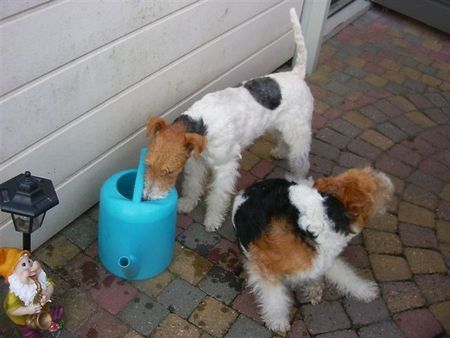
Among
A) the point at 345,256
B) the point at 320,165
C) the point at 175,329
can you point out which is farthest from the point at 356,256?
the point at 175,329

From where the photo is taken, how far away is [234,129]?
3559 mm

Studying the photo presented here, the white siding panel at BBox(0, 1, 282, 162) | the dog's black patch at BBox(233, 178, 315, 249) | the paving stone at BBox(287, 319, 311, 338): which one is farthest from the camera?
the paving stone at BBox(287, 319, 311, 338)

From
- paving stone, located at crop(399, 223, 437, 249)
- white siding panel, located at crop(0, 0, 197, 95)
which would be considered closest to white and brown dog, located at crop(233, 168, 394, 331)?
paving stone, located at crop(399, 223, 437, 249)

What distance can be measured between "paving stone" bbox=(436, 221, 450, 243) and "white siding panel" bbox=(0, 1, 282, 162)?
2517 millimetres

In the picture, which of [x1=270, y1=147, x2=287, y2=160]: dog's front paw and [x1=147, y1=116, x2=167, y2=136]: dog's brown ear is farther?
[x1=270, y1=147, x2=287, y2=160]: dog's front paw

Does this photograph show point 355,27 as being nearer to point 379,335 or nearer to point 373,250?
point 373,250

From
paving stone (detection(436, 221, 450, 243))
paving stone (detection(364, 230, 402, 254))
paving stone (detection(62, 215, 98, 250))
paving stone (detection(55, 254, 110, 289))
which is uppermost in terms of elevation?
paving stone (detection(62, 215, 98, 250))

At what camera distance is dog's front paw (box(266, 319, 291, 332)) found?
325 centimetres

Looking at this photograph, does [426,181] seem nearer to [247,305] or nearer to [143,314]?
[247,305]

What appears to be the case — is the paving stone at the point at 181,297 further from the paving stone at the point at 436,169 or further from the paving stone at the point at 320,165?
the paving stone at the point at 436,169

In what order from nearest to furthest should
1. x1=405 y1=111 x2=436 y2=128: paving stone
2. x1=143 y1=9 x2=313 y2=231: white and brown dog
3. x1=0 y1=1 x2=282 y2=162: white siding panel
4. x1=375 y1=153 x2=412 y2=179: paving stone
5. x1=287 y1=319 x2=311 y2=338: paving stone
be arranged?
1. x1=0 y1=1 x2=282 y2=162: white siding panel
2. x1=143 y1=9 x2=313 y2=231: white and brown dog
3. x1=287 y1=319 x2=311 y2=338: paving stone
4. x1=375 y1=153 x2=412 y2=179: paving stone
5. x1=405 y1=111 x2=436 y2=128: paving stone

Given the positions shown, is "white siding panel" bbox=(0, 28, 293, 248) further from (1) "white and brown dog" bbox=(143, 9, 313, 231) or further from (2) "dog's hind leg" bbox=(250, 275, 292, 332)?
(2) "dog's hind leg" bbox=(250, 275, 292, 332)

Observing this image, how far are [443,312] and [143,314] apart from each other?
2100 mm

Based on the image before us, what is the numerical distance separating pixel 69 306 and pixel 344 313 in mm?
1865
